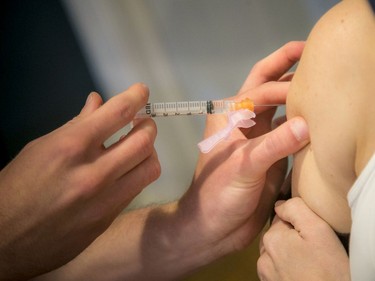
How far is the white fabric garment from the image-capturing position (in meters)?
0.46

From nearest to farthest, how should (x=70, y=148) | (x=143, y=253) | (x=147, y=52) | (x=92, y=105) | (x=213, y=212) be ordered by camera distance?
1. (x=70, y=148)
2. (x=92, y=105)
3. (x=213, y=212)
4. (x=143, y=253)
5. (x=147, y=52)

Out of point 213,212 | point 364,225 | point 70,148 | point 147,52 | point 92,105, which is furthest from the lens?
point 147,52

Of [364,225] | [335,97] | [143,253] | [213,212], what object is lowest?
[143,253]

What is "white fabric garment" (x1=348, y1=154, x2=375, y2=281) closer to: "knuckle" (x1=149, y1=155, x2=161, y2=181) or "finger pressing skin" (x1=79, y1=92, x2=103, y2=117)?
"knuckle" (x1=149, y1=155, x2=161, y2=181)

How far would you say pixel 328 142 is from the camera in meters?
0.56

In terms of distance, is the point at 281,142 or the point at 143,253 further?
the point at 143,253

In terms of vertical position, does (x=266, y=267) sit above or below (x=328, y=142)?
below

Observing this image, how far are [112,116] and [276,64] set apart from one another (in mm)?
422

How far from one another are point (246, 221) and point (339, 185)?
0.35 m

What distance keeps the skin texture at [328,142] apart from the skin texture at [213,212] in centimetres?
8

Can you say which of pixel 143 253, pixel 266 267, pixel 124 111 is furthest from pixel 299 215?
pixel 143 253

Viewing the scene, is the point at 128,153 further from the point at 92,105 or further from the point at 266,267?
the point at 266,267

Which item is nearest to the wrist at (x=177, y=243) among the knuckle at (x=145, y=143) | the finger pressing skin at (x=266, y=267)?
the finger pressing skin at (x=266, y=267)

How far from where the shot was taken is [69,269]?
102 centimetres
